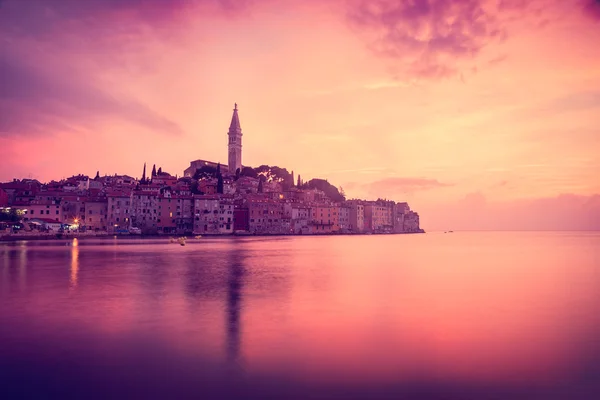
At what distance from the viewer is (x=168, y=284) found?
25.7 m

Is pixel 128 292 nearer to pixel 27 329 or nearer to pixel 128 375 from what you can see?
pixel 27 329

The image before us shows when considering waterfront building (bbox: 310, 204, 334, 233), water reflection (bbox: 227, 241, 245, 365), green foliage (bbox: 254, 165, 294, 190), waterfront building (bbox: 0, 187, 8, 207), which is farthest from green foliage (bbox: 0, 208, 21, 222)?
green foliage (bbox: 254, 165, 294, 190)

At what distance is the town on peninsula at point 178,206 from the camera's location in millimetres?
93938

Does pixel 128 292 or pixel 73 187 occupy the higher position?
pixel 73 187

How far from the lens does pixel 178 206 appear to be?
11000 centimetres

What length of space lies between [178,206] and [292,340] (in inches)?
3987

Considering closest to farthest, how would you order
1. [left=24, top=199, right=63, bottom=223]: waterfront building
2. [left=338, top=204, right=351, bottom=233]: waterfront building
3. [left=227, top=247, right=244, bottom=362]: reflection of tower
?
[left=227, top=247, right=244, bottom=362]: reflection of tower < [left=24, top=199, right=63, bottom=223]: waterfront building < [left=338, top=204, right=351, bottom=233]: waterfront building

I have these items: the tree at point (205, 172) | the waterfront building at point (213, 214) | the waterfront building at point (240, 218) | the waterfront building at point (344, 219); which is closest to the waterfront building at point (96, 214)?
the waterfront building at point (213, 214)

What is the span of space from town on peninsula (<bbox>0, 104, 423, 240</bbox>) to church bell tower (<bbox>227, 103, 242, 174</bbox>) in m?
13.9

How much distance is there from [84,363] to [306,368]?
18.0 ft

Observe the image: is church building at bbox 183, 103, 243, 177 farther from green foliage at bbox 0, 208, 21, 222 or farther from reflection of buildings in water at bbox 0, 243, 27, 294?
reflection of buildings in water at bbox 0, 243, 27, 294

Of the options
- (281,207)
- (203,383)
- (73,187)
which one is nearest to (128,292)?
(203,383)

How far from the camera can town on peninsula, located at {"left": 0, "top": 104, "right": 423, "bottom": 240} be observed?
93938 mm

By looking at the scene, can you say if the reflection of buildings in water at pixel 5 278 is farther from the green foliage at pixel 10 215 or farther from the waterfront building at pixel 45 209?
the waterfront building at pixel 45 209
